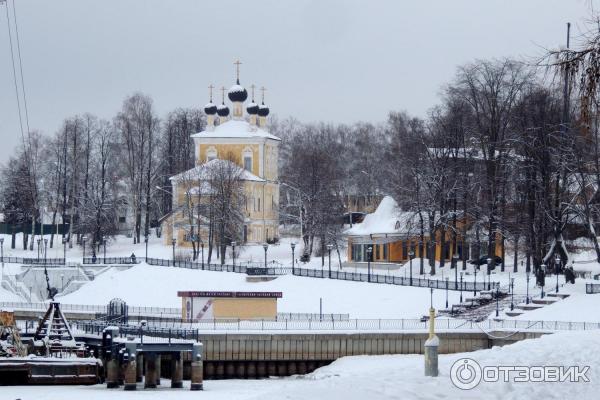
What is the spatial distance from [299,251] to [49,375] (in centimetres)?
4441

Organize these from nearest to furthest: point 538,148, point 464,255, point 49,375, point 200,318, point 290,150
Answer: point 49,375 < point 200,318 < point 538,148 < point 464,255 < point 290,150

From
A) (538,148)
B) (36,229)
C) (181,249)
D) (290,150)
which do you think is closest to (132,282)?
(181,249)

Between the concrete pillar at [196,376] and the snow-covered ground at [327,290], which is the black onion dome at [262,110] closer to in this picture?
the snow-covered ground at [327,290]

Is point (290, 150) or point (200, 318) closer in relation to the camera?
point (200, 318)

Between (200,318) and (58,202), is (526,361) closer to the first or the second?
(200,318)

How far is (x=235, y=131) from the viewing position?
10656 centimetres

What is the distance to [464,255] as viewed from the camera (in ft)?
257

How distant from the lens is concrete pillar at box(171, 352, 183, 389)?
51.7 meters

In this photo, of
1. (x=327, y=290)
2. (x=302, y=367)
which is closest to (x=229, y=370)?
(x=302, y=367)

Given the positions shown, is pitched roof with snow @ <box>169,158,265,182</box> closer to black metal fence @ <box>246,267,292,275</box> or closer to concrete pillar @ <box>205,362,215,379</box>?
black metal fence @ <box>246,267,292,275</box>

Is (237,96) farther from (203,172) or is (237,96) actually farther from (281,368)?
(281,368)

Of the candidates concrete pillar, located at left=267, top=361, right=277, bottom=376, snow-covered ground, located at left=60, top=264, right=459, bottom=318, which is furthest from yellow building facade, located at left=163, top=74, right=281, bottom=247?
concrete pillar, located at left=267, top=361, right=277, bottom=376

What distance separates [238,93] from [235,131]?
410 centimetres

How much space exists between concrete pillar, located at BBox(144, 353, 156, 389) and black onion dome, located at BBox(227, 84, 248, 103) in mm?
58965
